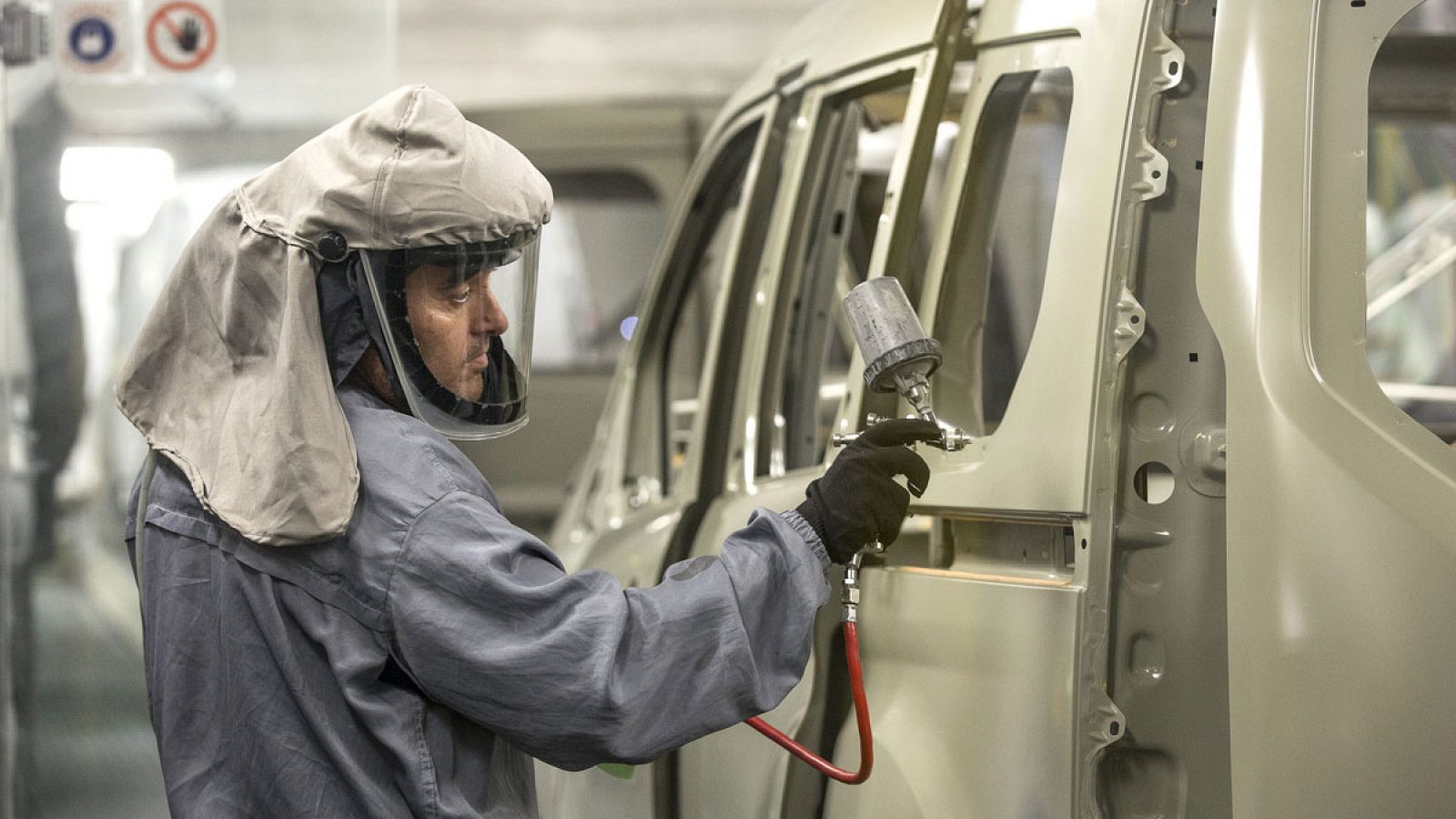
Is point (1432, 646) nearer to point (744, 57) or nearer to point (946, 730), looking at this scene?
point (946, 730)

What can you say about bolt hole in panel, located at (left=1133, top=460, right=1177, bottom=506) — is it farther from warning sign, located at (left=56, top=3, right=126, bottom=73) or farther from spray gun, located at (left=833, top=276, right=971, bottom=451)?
warning sign, located at (left=56, top=3, right=126, bottom=73)

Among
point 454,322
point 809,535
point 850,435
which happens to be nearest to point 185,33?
point 454,322

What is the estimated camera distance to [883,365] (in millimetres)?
2305

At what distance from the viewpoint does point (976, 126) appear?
8.57ft

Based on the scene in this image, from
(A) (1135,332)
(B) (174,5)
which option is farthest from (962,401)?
(B) (174,5)

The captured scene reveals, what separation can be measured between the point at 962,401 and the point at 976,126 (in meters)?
0.46

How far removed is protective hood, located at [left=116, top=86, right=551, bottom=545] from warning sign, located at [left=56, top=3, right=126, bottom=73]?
114 inches

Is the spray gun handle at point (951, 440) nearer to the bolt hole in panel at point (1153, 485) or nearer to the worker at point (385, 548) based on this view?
the worker at point (385, 548)

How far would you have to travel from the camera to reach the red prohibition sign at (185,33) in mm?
4770

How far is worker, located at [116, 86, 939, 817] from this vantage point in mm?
1998

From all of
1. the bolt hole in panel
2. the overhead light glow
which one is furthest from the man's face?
the overhead light glow

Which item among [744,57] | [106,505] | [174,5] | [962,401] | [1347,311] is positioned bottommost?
[106,505]

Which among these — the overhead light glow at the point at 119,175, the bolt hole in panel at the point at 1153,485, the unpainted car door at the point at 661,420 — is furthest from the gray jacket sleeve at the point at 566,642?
the overhead light glow at the point at 119,175

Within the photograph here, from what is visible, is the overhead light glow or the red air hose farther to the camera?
the overhead light glow
